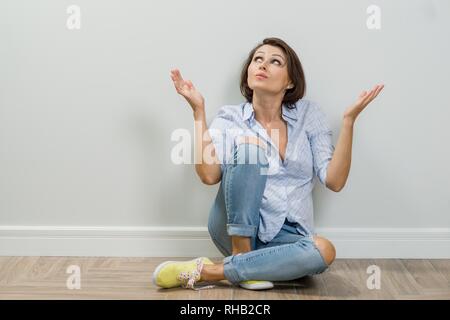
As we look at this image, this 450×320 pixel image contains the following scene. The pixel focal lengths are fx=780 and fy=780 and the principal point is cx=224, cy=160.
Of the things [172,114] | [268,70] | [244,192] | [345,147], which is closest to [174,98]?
[172,114]

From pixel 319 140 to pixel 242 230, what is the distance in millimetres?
352

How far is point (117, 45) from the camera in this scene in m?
2.28

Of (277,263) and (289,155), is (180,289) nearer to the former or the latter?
(277,263)

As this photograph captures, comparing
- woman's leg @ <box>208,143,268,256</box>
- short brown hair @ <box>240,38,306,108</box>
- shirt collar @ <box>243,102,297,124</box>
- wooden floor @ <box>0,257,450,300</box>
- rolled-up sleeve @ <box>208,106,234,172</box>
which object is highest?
short brown hair @ <box>240,38,306,108</box>

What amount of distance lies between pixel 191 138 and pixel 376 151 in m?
0.55

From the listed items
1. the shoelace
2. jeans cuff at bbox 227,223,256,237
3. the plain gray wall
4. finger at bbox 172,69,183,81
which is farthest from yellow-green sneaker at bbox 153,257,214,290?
finger at bbox 172,69,183,81

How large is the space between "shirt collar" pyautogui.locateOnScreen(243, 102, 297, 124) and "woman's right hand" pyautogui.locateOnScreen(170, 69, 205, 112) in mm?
144

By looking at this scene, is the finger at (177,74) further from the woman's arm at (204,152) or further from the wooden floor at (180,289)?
the wooden floor at (180,289)

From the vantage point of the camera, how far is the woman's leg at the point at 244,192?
203 centimetres

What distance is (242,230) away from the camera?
2045mm

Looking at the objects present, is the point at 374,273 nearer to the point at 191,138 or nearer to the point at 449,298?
the point at 449,298

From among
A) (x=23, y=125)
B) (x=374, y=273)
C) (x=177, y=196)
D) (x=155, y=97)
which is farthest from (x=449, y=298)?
(x=23, y=125)

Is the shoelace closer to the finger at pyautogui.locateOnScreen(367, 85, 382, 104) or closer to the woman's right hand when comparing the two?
the woman's right hand

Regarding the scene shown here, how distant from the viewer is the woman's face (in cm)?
215
